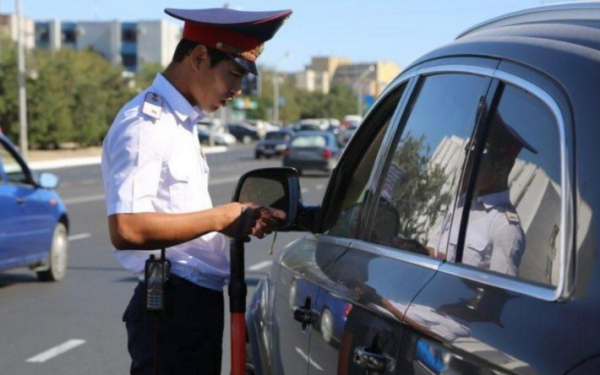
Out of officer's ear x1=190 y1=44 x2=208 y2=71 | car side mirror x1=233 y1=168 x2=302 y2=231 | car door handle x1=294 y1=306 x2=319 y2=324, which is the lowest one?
car door handle x1=294 y1=306 x2=319 y2=324

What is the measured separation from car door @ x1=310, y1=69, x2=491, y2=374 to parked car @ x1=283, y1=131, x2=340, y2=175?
3896cm

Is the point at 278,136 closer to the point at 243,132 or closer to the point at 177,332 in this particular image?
the point at 243,132

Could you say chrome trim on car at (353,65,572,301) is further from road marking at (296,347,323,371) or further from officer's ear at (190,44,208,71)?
officer's ear at (190,44,208,71)

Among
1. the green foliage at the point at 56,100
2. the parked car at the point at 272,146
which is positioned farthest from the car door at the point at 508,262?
the green foliage at the point at 56,100

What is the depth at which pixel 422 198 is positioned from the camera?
11.5 feet

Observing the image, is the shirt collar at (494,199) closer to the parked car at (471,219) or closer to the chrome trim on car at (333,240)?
the parked car at (471,219)

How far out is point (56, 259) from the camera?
13.6 m

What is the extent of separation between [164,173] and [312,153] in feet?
129

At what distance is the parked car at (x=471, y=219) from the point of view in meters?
2.44

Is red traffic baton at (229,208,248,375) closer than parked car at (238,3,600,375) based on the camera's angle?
No

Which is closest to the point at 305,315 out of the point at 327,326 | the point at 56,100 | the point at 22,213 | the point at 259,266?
the point at 327,326

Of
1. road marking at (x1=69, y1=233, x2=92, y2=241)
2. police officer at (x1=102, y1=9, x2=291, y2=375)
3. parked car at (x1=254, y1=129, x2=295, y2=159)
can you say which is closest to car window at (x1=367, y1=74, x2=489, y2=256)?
police officer at (x1=102, y1=9, x2=291, y2=375)

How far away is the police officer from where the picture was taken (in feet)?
12.5

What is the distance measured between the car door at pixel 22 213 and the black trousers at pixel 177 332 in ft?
27.2
